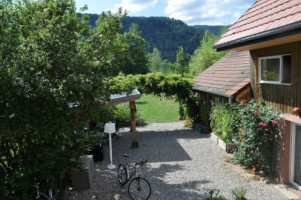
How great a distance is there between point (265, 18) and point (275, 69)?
163 cm

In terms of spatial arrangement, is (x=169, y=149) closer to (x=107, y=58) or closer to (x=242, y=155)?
(x=242, y=155)

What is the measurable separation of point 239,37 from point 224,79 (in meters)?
5.33

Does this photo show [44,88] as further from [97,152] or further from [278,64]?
[278,64]

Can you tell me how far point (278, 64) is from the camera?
6.37 m

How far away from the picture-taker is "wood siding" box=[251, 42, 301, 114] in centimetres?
549

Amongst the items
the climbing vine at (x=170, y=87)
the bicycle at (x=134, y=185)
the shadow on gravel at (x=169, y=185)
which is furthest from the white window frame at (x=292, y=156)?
the climbing vine at (x=170, y=87)

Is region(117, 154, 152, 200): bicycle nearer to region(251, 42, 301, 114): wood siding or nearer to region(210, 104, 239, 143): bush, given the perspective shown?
region(210, 104, 239, 143): bush

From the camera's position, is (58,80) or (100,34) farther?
(100,34)

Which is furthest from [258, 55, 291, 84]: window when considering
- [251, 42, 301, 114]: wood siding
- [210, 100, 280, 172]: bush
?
[210, 100, 280, 172]: bush

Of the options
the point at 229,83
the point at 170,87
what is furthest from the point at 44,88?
the point at 170,87

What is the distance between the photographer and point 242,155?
7504 millimetres

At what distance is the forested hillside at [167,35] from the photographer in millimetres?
81500

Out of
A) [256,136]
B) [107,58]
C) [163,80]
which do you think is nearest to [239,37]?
[256,136]

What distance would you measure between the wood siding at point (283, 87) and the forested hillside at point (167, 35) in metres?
70.7
